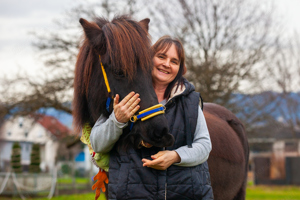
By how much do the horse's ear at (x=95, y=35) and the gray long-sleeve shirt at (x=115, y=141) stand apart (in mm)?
505

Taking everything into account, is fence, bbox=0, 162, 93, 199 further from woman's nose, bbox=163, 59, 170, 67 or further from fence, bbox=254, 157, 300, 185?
woman's nose, bbox=163, 59, 170, 67

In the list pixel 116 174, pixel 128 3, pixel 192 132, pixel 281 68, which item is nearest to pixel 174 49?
pixel 192 132

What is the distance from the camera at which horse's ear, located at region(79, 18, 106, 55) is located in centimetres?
237

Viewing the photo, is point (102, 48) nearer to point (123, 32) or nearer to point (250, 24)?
point (123, 32)

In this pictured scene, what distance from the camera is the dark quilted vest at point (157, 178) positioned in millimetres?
2137

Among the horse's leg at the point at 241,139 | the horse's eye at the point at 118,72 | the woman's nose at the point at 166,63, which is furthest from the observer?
the horse's leg at the point at 241,139

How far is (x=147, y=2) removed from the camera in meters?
12.9

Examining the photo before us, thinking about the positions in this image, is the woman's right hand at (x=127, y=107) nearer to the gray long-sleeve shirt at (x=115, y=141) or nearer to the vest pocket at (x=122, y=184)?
the gray long-sleeve shirt at (x=115, y=141)

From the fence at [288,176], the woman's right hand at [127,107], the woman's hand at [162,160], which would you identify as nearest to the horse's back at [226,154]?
the woman's hand at [162,160]

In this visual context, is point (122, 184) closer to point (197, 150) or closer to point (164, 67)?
point (197, 150)

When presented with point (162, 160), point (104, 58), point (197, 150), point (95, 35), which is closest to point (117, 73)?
point (104, 58)

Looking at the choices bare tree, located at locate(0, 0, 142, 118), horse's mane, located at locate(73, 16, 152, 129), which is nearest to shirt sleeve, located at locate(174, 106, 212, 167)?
horse's mane, located at locate(73, 16, 152, 129)

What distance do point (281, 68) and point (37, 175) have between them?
543 inches

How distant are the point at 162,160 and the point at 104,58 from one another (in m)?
0.81
